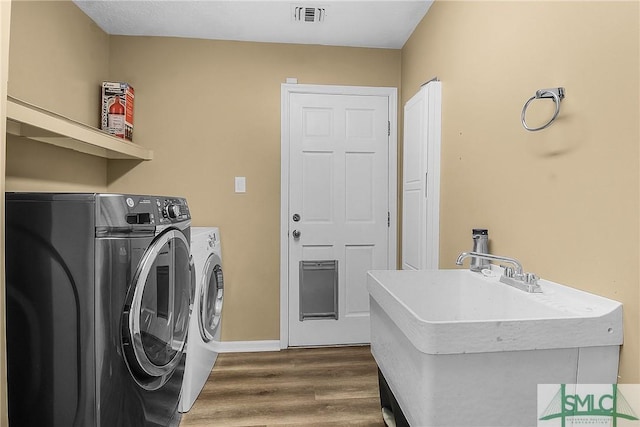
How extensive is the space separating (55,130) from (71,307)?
87 cm

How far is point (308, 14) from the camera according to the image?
2.39m

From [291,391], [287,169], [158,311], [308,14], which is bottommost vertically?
[291,391]

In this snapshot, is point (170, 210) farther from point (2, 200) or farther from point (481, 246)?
point (481, 246)

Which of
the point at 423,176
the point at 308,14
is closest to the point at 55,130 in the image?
the point at 308,14

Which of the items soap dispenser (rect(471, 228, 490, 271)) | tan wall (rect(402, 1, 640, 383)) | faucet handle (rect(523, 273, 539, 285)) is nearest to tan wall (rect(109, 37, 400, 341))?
tan wall (rect(402, 1, 640, 383))

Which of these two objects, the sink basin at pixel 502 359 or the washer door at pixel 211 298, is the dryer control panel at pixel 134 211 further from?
the sink basin at pixel 502 359

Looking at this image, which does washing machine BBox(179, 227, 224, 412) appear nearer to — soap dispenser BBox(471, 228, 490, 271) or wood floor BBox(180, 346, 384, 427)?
wood floor BBox(180, 346, 384, 427)

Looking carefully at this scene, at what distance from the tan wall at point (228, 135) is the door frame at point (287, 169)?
0.05 m

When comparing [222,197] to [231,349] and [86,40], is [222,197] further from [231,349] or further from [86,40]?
[86,40]

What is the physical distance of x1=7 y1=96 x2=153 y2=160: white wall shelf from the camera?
1.42 m

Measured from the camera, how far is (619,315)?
969 mm

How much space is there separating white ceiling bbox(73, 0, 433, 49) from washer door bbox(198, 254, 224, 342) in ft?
5.27

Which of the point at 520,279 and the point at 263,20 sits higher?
the point at 263,20

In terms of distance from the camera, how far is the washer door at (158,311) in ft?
4.28
